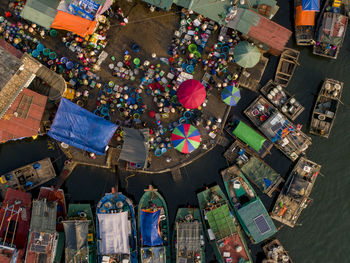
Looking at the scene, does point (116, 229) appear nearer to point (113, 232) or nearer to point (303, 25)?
point (113, 232)

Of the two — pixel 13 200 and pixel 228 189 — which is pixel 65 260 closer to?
pixel 13 200

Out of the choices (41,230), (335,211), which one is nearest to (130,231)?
(41,230)

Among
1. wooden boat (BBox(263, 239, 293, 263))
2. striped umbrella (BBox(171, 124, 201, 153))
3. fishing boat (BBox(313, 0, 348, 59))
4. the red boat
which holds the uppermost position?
fishing boat (BBox(313, 0, 348, 59))

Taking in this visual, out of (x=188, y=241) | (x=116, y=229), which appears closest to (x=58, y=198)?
(x=116, y=229)

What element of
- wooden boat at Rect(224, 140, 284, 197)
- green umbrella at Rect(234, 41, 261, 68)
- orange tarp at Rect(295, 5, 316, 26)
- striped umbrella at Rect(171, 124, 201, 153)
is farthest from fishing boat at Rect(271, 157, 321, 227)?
orange tarp at Rect(295, 5, 316, 26)

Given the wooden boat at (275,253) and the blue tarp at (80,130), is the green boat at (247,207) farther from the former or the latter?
the blue tarp at (80,130)

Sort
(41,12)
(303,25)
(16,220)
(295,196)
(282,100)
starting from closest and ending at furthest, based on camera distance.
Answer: (41,12) → (16,220) → (295,196) → (282,100) → (303,25)

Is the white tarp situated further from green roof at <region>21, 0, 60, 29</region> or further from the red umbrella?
green roof at <region>21, 0, 60, 29</region>
